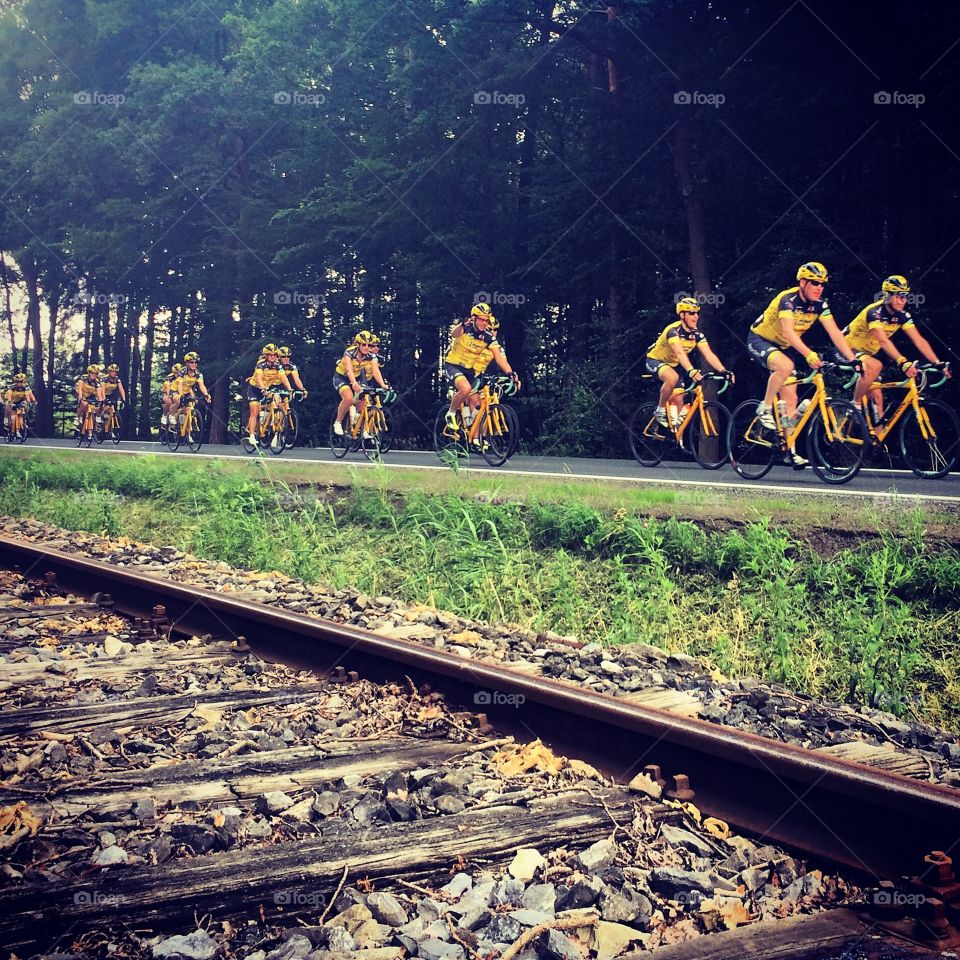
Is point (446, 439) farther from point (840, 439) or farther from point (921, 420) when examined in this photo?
point (921, 420)

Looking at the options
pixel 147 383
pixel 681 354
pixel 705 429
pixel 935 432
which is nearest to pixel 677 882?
pixel 935 432

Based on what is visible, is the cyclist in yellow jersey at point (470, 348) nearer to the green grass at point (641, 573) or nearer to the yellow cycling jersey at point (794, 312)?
the green grass at point (641, 573)

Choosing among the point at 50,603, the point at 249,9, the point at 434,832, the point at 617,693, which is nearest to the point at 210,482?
the point at 50,603

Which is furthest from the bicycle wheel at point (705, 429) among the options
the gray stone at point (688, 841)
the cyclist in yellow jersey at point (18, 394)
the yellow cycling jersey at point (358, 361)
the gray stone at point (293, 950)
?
the cyclist in yellow jersey at point (18, 394)

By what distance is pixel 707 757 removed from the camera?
331 centimetres

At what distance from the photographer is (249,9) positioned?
34969 mm

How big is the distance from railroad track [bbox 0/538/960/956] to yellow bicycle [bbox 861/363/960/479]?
7.31m

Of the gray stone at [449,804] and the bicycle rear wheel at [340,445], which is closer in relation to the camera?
the gray stone at [449,804]

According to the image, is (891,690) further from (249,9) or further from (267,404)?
(249,9)

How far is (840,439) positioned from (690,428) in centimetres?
292

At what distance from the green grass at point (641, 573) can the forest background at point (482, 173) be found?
8.75m

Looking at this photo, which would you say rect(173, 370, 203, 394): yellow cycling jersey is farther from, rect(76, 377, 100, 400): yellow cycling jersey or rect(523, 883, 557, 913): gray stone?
rect(523, 883, 557, 913): gray stone

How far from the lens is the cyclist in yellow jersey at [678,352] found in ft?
39.1

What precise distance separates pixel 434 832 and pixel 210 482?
1013cm
